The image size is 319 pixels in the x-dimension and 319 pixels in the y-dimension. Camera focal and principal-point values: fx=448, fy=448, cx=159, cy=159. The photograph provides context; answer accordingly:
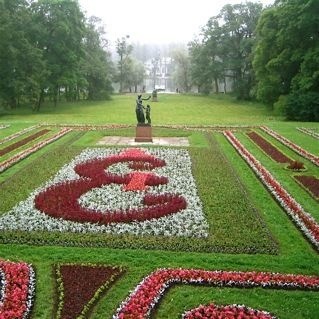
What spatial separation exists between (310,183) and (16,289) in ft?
36.7

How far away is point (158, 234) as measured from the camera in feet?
36.2

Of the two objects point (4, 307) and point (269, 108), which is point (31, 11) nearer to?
point (269, 108)

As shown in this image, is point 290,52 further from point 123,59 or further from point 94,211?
point 123,59

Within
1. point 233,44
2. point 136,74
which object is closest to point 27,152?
point 233,44

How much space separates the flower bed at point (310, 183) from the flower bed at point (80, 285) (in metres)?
8.22

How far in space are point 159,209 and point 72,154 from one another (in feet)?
30.1

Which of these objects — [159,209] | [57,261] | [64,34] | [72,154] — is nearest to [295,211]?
[159,209]

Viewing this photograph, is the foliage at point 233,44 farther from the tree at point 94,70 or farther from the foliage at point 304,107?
the foliage at point 304,107

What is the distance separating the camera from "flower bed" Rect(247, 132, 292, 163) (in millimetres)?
20031

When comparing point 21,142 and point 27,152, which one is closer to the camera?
point 27,152

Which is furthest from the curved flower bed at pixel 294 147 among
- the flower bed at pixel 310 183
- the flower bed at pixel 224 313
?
the flower bed at pixel 224 313

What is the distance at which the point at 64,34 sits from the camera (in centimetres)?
4678

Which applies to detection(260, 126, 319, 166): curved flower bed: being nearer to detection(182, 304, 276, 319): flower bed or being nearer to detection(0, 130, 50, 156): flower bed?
detection(182, 304, 276, 319): flower bed

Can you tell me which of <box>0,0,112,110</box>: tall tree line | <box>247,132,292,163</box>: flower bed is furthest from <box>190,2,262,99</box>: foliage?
<box>247,132,292,163</box>: flower bed
